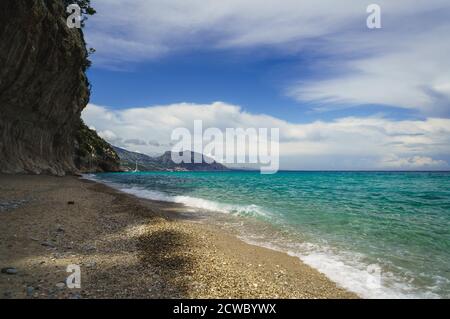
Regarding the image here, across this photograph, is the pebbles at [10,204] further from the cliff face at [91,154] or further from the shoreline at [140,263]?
the cliff face at [91,154]

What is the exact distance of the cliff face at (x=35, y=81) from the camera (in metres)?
27.8

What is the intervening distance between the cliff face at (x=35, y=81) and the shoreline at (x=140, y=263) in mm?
23420

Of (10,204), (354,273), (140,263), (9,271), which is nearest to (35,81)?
(10,204)

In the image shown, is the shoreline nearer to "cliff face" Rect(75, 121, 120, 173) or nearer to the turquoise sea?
the turquoise sea

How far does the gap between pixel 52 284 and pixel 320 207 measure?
2138cm

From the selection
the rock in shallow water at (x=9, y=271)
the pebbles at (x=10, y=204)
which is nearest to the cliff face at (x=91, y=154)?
the pebbles at (x=10, y=204)

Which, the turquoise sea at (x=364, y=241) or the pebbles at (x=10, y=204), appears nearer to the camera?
the turquoise sea at (x=364, y=241)

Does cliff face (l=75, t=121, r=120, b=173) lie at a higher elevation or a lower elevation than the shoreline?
higher

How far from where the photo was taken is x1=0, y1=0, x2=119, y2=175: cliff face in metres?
27.8

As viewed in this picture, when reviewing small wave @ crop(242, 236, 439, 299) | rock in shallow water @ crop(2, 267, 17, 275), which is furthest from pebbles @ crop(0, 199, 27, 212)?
small wave @ crop(242, 236, 439, 299)

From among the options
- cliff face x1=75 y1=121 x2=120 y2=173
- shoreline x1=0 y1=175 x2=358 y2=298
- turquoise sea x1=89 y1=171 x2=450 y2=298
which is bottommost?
turquoise sea x1=89 y1=171 x2=450 y2=298

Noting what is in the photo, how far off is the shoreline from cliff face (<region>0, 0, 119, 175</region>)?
76.8 feet

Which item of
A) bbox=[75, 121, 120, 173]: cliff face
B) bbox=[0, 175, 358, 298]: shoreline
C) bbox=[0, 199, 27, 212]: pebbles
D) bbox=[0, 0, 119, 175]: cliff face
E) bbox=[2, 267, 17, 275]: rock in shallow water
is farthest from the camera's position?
bbox=[75, 121, 120, 173]: cliff face

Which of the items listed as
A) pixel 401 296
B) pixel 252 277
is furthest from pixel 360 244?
pixel 252 277
